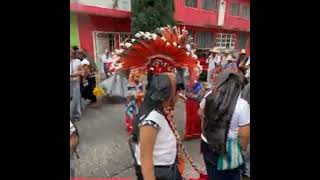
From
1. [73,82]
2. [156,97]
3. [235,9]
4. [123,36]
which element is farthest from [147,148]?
[123,36]

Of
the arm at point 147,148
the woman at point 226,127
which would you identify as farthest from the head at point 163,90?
the woman at point 226,127

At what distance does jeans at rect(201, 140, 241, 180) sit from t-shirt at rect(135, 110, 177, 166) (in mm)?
397

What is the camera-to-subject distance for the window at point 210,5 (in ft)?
5.20

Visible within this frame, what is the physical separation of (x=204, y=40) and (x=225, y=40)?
138 millimetres

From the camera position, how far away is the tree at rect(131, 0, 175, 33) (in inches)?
61.4

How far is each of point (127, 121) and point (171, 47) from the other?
1127 millimetres

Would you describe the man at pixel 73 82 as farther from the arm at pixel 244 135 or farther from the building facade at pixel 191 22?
the arm at pixel 244 135

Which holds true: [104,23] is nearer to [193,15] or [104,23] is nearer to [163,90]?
[193,15]

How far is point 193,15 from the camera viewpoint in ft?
5.42
